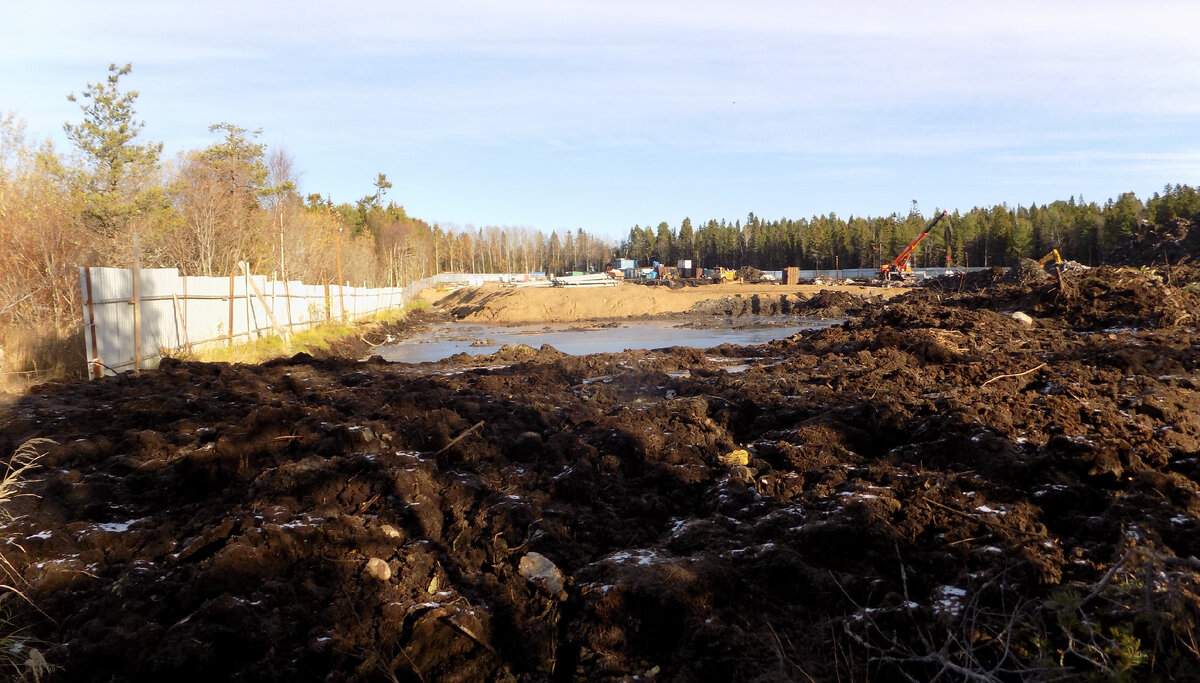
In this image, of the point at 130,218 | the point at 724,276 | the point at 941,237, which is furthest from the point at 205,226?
the point at 941,237

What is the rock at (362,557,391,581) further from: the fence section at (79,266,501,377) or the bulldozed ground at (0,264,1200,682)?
the fence section at (79,266,501,377)

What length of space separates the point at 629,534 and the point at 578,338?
23483mm

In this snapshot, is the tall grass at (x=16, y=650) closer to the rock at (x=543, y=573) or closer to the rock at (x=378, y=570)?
the rock at (x=378, y=570)

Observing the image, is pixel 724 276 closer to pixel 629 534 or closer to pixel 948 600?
pixel 629 534

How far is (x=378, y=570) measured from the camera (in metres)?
4.52

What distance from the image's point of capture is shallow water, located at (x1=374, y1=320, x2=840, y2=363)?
23.6 meters

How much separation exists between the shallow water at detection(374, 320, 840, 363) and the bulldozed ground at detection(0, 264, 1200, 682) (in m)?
13.4

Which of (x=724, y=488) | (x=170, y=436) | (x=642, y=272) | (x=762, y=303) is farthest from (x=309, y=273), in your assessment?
(x=642, y=272)

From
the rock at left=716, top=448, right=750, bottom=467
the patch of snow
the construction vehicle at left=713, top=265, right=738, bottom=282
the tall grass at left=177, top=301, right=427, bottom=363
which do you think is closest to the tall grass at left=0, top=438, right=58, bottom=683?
the patch of snow

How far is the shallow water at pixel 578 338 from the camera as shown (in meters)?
23.6

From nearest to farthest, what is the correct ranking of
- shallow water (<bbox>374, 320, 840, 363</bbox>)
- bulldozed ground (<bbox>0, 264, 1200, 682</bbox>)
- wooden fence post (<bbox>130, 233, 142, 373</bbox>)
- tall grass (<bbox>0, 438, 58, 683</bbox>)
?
tall grass (<bbox>0, 438, 58, 683</bbox>)
bulldozed ground (<bbox>0, 264, 1200, 682</bbox>)
wooden fence post (<bbox>130, 233, 142, 373</bbox>)
shallow water (<bbox>374, 320, 840, 363</bbox>)

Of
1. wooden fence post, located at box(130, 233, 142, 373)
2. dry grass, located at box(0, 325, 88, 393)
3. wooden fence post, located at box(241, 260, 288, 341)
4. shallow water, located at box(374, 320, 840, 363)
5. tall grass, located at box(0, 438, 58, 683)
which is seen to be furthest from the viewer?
shallow water, located at box(374, 320, 840, 363)

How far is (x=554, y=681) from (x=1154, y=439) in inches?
230

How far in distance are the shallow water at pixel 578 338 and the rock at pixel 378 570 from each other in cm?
1616
